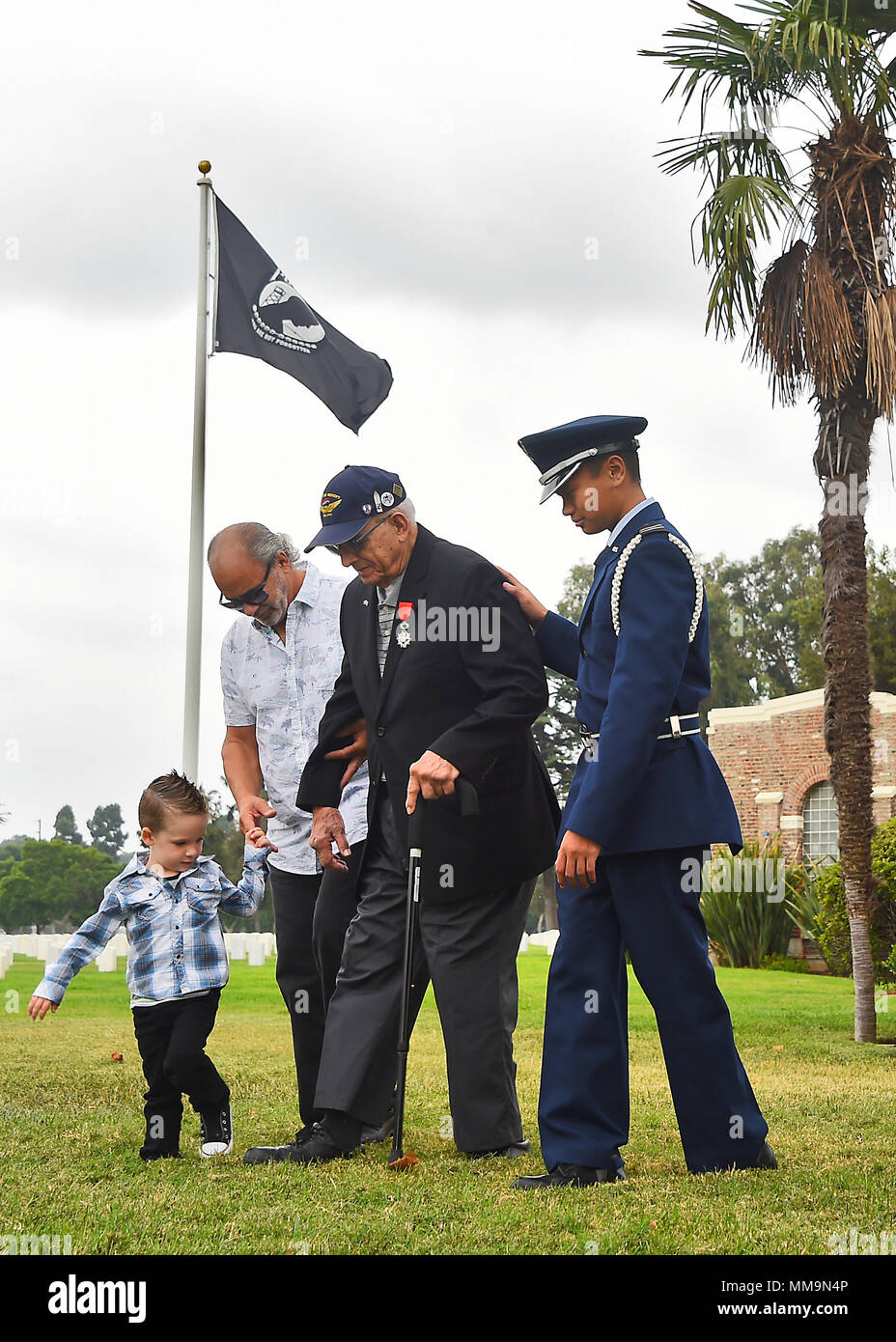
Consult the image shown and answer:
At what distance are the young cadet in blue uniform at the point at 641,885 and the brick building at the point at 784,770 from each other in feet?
82.2

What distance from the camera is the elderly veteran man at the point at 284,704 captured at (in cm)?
554

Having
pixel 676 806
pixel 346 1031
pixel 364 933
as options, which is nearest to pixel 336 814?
pixel 364 933

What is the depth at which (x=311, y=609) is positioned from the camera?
5.72 m

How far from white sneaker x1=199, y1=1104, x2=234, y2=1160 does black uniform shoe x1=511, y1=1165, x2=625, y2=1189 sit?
1.15 meters

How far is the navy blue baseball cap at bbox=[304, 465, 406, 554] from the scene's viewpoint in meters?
4.76

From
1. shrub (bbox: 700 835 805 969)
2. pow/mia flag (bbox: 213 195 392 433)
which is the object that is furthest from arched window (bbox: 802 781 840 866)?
pow/mia flag (bbox: 213 195 392 433)

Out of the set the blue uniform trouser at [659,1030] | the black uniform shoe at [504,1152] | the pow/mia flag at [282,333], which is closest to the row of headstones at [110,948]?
the pow/mia flag at [282,333]

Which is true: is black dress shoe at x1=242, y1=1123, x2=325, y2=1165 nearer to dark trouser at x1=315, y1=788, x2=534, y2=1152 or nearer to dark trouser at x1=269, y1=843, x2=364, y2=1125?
dark trouser at x1=315, y1=788, x2=534, y2=1152

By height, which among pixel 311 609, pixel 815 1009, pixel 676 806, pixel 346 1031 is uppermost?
pixel 311 609

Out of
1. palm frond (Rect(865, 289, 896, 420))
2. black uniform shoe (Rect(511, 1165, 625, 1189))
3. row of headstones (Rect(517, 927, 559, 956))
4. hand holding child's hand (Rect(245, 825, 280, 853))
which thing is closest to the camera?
black uniform shoe (Rect(511, 1165, 625, 1189))

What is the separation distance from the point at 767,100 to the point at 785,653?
3996 centimetres

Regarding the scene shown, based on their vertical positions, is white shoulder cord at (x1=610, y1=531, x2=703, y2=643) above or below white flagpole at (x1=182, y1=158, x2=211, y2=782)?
below

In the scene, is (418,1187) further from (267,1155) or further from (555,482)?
(555,482)
